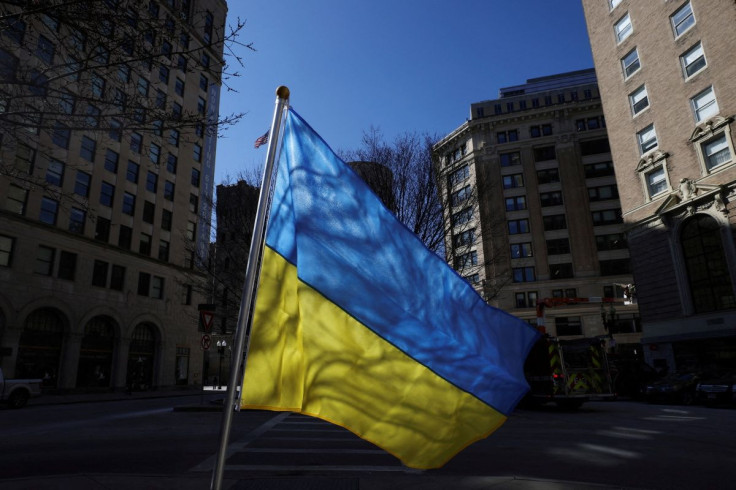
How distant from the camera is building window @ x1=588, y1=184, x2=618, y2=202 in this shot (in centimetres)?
5488

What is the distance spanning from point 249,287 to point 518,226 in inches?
2262

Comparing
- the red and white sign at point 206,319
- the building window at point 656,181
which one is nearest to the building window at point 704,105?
the building window at point 656,181

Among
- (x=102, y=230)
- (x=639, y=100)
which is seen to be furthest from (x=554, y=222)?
(x=102, y=230)

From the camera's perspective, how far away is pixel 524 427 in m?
11.9

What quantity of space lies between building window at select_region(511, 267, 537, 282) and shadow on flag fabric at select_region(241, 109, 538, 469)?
176 ft

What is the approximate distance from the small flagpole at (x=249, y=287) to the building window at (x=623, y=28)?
3885cm

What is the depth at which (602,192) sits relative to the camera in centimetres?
5541

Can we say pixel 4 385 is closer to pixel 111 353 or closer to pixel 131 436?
pixel 131 436

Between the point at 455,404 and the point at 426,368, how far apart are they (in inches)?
11.9

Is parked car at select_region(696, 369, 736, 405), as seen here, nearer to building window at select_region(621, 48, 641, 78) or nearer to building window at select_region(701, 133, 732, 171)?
building window at select_region(701, 133, 732, 171)

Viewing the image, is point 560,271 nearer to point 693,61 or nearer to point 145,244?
point 693,61

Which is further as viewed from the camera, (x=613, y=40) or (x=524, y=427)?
(x=613, y=40)

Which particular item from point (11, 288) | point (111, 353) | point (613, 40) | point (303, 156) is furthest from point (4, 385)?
point (613, 40)

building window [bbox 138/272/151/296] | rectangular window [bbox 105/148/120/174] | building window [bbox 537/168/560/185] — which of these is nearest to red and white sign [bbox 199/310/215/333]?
building window [bbox 138/272/151/296]
